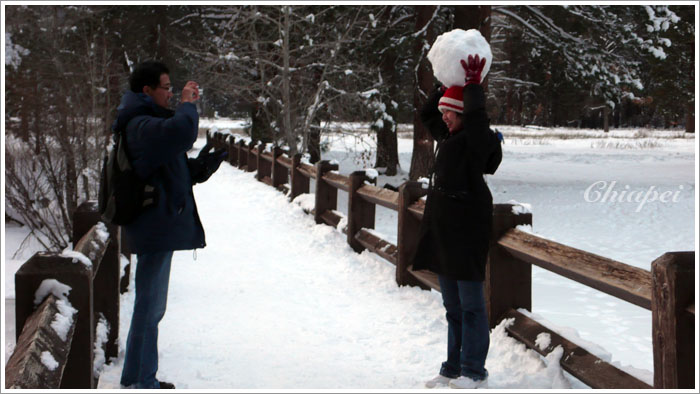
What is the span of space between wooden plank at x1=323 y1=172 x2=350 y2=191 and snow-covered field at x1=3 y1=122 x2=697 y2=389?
632 millimetres

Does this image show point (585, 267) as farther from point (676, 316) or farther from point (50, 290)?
point (50, 290)

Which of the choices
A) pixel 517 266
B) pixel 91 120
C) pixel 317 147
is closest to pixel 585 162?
pixel 317 147

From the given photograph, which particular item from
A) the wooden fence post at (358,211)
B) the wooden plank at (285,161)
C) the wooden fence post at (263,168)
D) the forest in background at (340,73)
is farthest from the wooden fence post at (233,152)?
the wooden fence post at (358,211)

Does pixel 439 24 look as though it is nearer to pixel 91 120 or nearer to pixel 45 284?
pixel 91 120

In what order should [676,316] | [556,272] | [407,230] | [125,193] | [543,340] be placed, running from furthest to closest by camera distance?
[407,230] → [543,340] → [556,272] → [125,193] → [676,316]

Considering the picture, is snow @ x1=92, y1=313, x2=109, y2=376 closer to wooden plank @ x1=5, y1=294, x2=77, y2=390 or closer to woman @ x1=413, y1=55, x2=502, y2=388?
wooden plank @ x1=5, y1=294, x2=77, y2=390

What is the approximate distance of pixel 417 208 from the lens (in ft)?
20.0

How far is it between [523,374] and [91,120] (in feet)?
47.5

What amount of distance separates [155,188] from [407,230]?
321cm

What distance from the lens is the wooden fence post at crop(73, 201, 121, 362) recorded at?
174 inches

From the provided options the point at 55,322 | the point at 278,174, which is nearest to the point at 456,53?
the point at 55,322

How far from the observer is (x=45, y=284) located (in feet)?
9.83

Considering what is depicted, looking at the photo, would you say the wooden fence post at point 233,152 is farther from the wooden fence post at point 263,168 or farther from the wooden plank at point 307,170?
the wooden plank at point 307,170

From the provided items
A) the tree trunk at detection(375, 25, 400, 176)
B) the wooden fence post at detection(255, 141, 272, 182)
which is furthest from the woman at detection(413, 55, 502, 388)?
the tree trunk at detection(375, 25, 400, 176)
